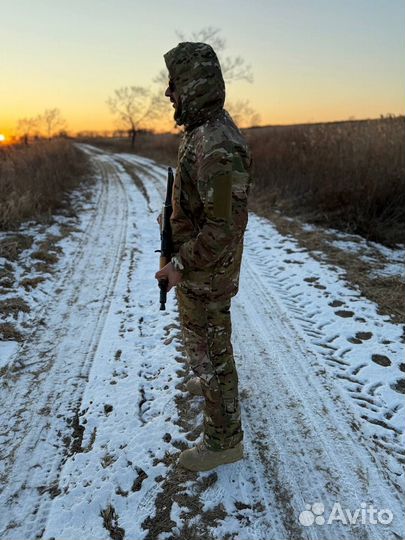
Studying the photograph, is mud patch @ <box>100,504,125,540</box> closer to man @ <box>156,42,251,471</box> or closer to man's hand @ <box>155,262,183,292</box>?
man @ <box>156,42,251,471</box>

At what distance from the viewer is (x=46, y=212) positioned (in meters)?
7.91

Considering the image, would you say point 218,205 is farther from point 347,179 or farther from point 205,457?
point 347,179

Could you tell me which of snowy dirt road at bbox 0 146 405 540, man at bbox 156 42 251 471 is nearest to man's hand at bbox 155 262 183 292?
man at bbox 156 42 251 471

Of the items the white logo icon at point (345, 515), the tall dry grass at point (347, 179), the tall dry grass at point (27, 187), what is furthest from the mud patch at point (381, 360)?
the tall dry grass at point (27, 187)

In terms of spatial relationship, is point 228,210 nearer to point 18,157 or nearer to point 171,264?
point 171,264

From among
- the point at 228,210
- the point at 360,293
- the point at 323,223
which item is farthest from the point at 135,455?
the point at 323,223

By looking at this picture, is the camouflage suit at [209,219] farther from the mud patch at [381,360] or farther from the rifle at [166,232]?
the mud patch at [381,360]

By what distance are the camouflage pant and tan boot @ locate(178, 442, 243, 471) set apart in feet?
0.14

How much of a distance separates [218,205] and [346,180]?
6.69 meters

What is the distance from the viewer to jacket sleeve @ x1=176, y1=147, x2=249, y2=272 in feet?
Result: 5.55

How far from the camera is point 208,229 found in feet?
5.78

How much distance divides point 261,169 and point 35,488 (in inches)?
425

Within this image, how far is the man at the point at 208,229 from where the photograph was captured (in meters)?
1.74

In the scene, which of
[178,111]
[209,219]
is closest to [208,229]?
[209,219]
